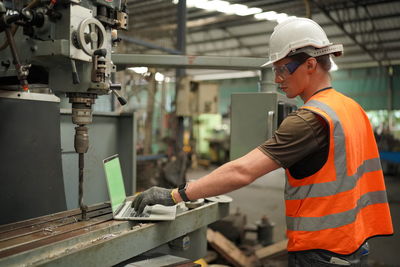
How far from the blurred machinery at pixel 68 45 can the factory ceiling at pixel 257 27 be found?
5.89 ft

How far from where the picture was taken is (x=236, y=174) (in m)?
0.98

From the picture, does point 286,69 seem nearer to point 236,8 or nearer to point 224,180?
point 224,180

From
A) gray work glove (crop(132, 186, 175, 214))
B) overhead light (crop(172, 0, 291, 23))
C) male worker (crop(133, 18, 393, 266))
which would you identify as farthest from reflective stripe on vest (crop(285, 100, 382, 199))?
overhead light (crop(172, 0, 291, 23))

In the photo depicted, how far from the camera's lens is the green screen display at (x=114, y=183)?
1.16 metres

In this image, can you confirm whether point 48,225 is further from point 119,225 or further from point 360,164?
point 360,164

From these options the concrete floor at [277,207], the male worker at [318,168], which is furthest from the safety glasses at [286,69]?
the concrete floor at [277,207]

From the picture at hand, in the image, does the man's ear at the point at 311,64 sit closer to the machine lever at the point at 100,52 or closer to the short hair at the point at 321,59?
the short hair at the point at 321,59

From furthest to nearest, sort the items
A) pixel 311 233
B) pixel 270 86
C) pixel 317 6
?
pixel 317 6, pixel 270 86, pixel 311 233

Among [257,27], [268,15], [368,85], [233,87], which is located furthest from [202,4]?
[233,87]

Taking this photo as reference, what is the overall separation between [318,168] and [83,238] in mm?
660

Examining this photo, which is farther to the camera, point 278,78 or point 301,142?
point 278,78

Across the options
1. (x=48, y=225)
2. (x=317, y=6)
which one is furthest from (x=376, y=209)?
(x=317, y=6)

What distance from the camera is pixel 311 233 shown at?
0.96 m

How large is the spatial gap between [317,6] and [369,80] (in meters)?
2.74
